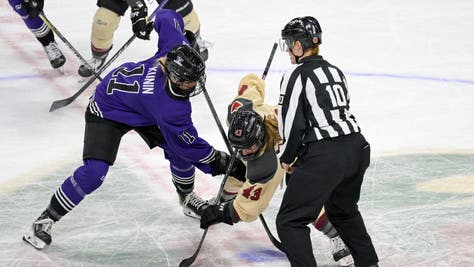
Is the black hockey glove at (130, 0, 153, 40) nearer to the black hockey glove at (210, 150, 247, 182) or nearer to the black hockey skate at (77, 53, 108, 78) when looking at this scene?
the black hockey skate at (77, 53, 108, 78)

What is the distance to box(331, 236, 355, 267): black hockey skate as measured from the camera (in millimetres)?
3846

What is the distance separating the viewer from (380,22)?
6.78 m

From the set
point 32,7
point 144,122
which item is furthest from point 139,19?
point 144,122

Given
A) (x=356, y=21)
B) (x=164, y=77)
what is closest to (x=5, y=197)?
(x=164, y=77)

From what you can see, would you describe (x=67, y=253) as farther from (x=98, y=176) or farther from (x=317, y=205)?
(x=317, y=205)

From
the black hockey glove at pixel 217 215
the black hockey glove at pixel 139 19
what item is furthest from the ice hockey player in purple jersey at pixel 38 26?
the black hockey glove at pixel 217 215

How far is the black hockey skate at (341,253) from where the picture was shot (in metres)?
3.85

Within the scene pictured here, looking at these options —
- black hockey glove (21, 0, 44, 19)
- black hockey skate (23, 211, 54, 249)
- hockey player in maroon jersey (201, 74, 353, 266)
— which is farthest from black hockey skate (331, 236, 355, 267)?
black hockey glove (21, 0, 44, 19)

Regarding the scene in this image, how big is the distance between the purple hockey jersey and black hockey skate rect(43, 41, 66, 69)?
179cm

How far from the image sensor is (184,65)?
371 cm

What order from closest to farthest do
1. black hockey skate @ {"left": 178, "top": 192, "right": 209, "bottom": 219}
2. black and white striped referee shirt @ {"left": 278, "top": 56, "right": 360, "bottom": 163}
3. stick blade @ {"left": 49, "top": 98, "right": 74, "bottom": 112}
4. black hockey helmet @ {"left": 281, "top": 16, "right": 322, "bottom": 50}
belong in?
black and white striped referee shirt @ {"left": 278, "top": 56, "right": 360, "bottom": 163}, black hockey helmet @ {"left": 281, "top": 16, "right": 322, "bottom": 50}, black hockey skate @ {"left": 178, "top": 192, "right": 209, "bottom": 219}, stick blade @ {"left": 49, "top": 98, "right": 74, "bottom": 112}

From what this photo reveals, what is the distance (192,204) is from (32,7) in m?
1.83

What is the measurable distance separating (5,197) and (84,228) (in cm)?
47

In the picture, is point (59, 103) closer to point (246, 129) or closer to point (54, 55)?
point (54, 55)
